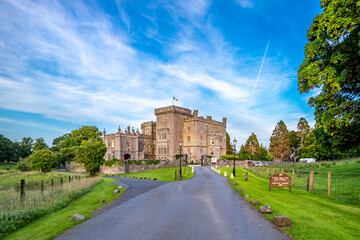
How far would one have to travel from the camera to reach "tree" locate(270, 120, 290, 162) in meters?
63.1

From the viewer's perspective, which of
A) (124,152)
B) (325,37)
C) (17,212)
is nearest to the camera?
(17,212)

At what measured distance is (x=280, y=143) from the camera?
63.9 m

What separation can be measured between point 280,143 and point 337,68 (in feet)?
183

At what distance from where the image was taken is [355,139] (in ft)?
48.9

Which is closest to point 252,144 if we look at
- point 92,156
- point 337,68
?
point 92,156

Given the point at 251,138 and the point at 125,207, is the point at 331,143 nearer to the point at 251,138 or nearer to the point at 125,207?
the point at 125,207

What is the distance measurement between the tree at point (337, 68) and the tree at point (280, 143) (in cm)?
5181

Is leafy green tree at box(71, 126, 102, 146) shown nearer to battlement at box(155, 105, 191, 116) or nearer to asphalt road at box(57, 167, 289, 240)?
battlement at box(155, 105, 191, 116)

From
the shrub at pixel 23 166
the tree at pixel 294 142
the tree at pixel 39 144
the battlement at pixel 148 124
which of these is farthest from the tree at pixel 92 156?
the tree at pixel 294 142

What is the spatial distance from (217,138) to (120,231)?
54.7 meters

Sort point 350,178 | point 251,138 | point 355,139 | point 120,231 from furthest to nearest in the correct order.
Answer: point 251,138 → point 350,178 → point 355,139 → point 120,231

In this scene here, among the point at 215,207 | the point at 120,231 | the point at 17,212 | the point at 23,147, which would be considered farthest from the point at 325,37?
the point at 23,147

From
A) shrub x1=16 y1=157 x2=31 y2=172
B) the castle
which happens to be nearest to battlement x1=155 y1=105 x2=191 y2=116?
the castle

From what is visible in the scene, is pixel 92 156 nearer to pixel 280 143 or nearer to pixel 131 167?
pixel 131 167
